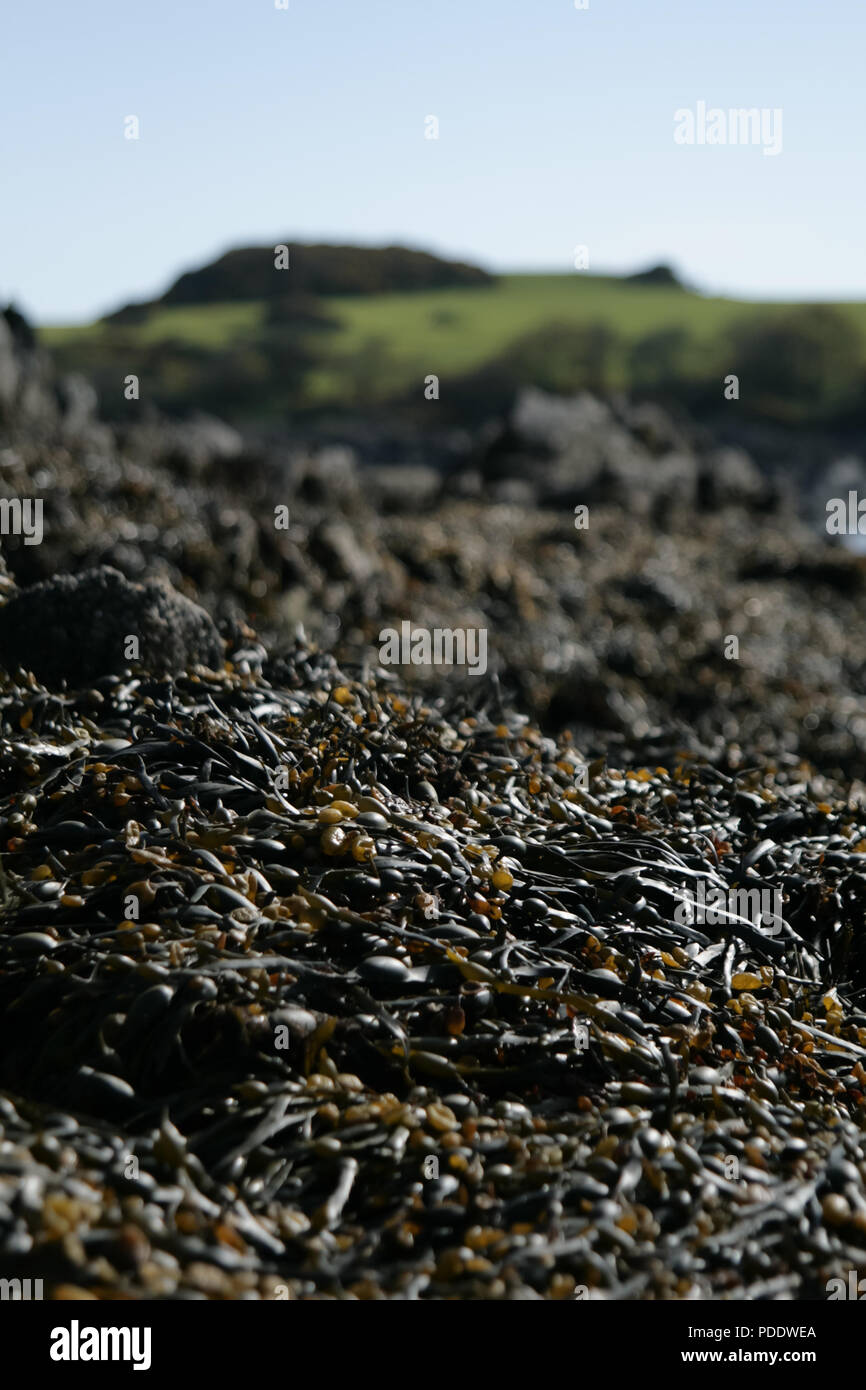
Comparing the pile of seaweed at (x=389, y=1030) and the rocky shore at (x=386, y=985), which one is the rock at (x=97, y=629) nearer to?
the rocky shore at (x=386, y=985)

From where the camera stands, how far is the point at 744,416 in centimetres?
5444

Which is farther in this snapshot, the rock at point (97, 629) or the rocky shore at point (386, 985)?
the rock at point (97, 629)

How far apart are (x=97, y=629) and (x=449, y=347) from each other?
202 feet

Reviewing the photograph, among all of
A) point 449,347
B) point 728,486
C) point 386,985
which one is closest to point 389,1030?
point 386,985

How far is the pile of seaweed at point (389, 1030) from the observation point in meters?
2.89

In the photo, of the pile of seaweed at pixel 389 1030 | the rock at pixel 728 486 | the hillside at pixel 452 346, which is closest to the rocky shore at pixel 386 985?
the pile of seaweed at pixel 389 1030

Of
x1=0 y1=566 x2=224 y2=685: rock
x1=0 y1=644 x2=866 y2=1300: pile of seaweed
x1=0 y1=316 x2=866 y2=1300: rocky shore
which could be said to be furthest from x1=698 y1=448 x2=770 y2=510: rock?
x1=0 y1=644 x2=866 y2=1300: pile of seaweed

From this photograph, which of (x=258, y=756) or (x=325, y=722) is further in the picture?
(x=325, y=722)

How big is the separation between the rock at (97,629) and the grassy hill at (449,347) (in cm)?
5086

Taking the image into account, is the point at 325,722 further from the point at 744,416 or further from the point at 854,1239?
the point at 744,416

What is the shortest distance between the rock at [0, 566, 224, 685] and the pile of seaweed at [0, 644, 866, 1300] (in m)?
0.51

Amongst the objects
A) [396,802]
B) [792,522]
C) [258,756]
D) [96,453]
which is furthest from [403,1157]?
[792,522]
